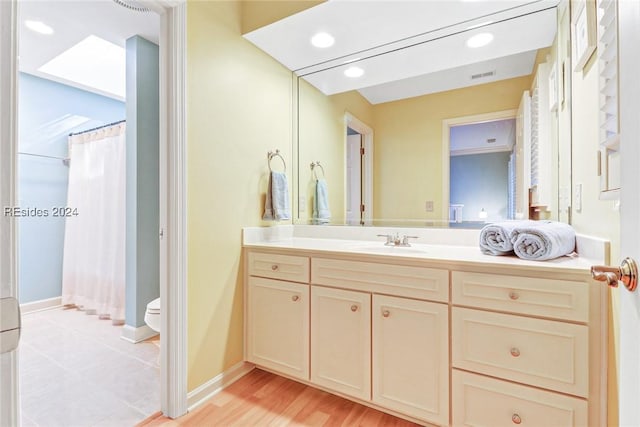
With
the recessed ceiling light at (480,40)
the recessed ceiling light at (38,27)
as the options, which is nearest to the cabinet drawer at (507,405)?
the recessed ceiling light at (480,40)

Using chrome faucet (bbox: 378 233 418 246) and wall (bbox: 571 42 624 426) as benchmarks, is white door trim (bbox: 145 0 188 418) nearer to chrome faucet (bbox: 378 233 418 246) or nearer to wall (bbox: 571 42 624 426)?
chrome faucet (bbox: 378 233 418 246)

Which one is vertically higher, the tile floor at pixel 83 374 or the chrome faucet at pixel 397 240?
the chrome faucet at pixel 397 240

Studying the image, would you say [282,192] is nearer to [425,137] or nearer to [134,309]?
[425,137]

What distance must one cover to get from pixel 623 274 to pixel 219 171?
169 centimetres

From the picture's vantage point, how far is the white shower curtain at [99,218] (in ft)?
8.46

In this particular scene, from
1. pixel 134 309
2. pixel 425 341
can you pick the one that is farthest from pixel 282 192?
pixel 134 309

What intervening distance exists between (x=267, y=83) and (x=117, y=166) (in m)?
1.52

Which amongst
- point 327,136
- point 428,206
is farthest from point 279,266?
point 327,136

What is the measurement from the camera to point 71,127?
104 inches

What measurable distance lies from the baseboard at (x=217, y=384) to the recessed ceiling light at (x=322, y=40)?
2130 millimetres

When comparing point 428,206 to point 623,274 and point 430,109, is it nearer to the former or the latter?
point 430,109

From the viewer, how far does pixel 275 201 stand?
6.80 ft

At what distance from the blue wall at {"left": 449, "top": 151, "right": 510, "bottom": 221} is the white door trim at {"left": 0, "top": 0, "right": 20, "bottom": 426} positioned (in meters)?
1.97

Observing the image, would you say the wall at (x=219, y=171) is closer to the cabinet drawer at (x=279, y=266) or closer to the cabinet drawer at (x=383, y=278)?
the cabinet drawer at (x=279, y=266)
